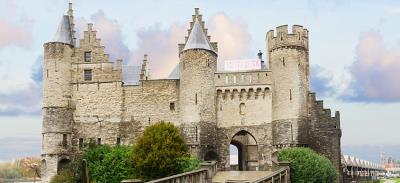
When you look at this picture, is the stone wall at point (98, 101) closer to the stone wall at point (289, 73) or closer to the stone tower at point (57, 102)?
the stone tower at point (57, 102)

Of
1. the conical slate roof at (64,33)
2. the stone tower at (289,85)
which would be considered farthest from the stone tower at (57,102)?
the stone tower at (289,85)

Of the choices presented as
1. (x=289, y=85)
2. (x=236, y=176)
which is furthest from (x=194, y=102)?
(x=236, y=176)

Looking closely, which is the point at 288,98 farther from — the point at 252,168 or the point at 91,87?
the point at 91,87

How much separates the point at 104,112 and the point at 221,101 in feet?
32.4

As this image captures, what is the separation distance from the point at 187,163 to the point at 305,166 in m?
7.47

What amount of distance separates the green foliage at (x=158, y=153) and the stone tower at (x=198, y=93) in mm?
4800

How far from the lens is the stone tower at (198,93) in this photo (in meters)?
39.1

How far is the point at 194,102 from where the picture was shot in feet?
129

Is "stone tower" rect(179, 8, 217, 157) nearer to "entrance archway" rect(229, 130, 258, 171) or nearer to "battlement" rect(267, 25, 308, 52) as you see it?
"battlement" rect(267, 25, 308, 52)

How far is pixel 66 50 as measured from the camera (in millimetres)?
41812

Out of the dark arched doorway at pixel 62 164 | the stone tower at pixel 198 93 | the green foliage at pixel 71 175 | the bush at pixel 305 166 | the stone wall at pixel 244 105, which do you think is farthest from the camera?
the dark arched doorway at pixel 62 164

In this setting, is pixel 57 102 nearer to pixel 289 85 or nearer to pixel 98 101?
pixel 98 101

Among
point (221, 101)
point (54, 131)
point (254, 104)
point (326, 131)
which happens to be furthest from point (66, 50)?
point (326, 131)

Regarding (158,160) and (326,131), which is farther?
(326,131)
